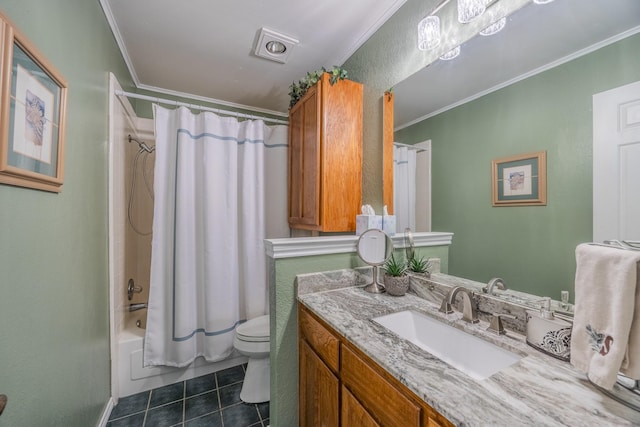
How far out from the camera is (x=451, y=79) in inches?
45.1

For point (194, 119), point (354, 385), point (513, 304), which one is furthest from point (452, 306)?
point (194, 119)

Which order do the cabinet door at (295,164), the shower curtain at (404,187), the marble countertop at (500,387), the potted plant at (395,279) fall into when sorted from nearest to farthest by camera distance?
the marble countertop at (500,387) < the potted plant at (395,279) < the shower curtain at (404,187) < the cabinet door at (295,164)

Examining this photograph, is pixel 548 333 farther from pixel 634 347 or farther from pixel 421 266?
pixel 421 266

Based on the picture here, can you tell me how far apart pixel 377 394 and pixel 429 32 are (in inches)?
61.5

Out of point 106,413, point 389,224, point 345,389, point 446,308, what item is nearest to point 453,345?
point 446,308

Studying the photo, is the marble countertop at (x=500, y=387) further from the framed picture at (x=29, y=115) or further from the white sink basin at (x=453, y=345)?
the framed picture at (x=29, y=115)

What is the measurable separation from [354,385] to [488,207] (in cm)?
83

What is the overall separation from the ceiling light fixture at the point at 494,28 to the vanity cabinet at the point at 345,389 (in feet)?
4.29

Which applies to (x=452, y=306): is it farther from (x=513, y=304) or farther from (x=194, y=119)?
(x=194, y=119)

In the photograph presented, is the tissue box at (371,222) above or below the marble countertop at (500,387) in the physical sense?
above

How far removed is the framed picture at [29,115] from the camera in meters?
0.66

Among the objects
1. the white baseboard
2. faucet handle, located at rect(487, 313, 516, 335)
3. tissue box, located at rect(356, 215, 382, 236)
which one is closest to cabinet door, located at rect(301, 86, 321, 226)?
tissue box, located at rect(356, 215, 382, 236)

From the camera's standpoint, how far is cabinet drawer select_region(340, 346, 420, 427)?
0.62m

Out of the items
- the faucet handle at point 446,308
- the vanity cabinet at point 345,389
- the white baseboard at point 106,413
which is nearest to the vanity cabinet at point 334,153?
the vanity cabinet at point 345,389
